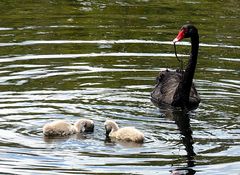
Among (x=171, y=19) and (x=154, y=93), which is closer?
(x=154, y=93)

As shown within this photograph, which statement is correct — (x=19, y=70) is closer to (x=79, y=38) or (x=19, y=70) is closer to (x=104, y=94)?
(x=104, y=94)

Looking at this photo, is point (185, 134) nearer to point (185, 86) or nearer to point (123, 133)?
point (123, 133)

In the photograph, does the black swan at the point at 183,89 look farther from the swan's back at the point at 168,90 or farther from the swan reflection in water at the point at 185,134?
the swan reflection in water at the point at 185,134

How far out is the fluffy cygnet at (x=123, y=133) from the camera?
10.8 metres

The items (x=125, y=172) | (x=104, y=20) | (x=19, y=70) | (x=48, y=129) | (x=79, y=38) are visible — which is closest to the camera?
(x=125, y=172)

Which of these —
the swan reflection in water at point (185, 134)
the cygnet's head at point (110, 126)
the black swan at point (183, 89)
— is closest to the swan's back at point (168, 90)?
the black swan at point (183, 89)

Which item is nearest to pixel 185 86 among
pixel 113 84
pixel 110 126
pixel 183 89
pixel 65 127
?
pixel 183 89

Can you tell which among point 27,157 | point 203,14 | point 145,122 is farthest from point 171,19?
point 27,157

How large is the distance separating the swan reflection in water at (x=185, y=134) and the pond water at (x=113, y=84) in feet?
0.05

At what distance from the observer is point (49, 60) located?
15.5m

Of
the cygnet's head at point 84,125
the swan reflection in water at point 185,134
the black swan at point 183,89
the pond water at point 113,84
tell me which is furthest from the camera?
the black swan at point 183,89

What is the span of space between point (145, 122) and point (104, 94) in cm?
155

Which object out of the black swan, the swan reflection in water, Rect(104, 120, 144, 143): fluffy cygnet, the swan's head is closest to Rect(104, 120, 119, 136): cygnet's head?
Rect(104, 120, 144, 143): fluffy cygnet

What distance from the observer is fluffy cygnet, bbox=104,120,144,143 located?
10772mm
